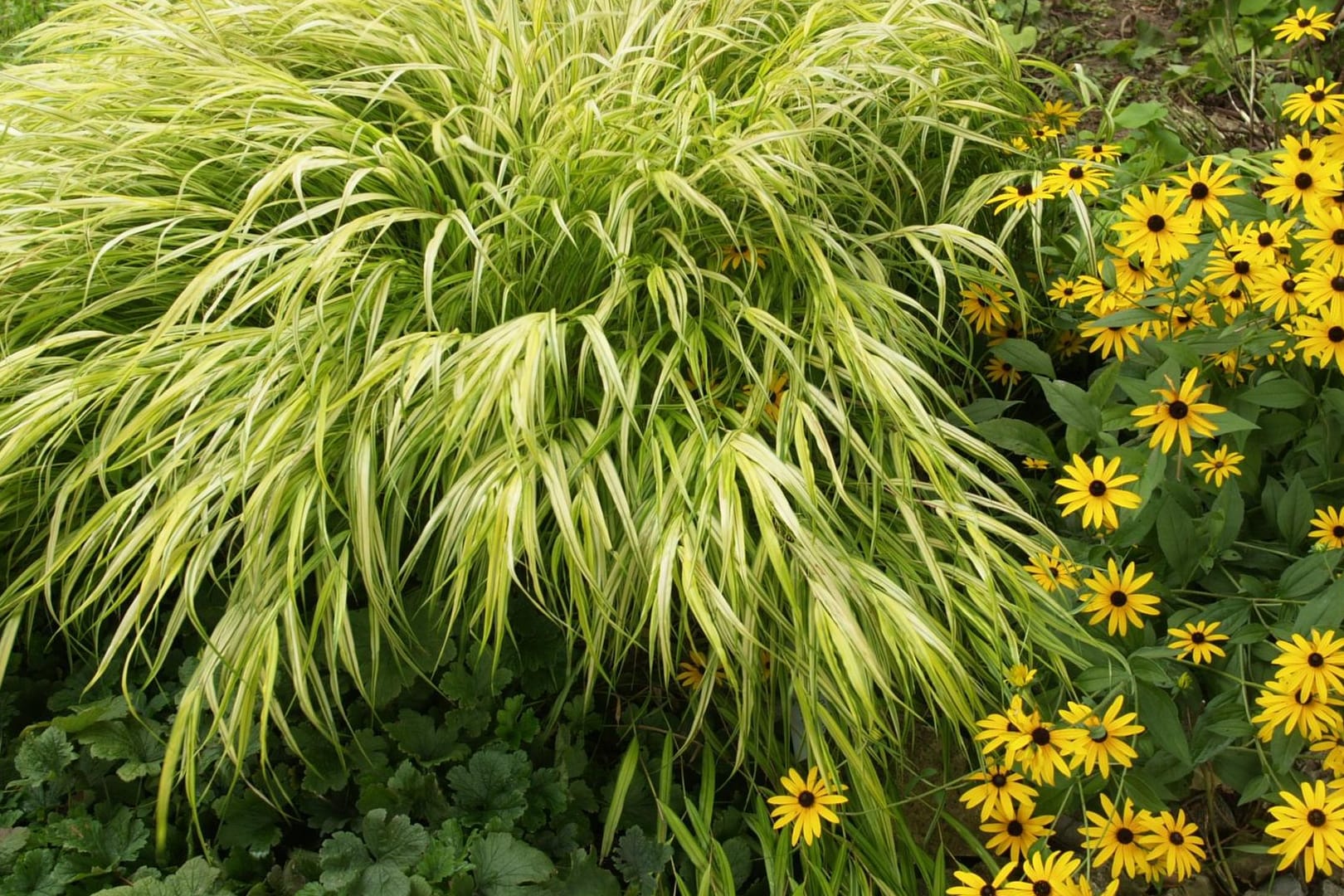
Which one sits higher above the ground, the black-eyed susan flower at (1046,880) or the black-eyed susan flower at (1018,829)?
the black-eyed susan flower at (1046,880)

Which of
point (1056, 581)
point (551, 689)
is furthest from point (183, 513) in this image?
point (1056, 581)

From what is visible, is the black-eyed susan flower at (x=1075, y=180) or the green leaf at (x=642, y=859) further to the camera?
the black-eyed susan flower at (x=1075, y=180)

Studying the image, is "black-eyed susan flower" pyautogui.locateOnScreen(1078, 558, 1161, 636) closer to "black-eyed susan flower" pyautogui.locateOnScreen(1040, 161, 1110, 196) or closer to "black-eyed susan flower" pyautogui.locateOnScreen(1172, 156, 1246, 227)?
"black-eyed susan flower" pyautogui.locateOnScreen(1172, 156, 1246, 227)

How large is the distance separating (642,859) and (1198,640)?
0.75 meters

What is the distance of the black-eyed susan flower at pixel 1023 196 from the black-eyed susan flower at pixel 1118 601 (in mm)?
595

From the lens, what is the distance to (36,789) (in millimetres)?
1629

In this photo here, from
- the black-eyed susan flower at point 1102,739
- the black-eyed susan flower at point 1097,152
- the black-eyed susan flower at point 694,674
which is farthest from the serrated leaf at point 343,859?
the black-eyed susan flower at point 1097,152

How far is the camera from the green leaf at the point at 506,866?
1.47 m

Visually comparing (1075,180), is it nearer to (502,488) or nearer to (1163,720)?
(1163,720)

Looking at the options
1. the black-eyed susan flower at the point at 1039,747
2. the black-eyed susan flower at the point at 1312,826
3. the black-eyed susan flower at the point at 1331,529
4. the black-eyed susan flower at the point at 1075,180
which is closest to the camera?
the black-eyed susan flower at the point at 1312,826

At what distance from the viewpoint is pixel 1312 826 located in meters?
1.26

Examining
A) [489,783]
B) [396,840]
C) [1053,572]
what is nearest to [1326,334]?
[1053,572]

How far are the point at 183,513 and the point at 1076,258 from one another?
4.72 feet

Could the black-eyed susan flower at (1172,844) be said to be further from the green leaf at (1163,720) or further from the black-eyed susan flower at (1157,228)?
the black-eyed susan flower at (1157,228)
